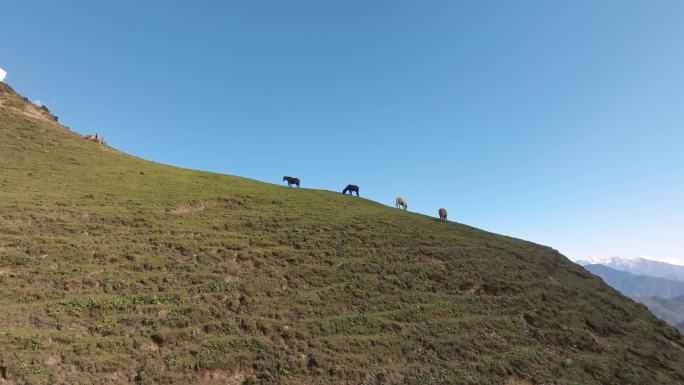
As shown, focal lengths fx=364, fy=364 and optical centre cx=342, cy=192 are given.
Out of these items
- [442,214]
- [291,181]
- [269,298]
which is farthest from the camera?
[291,181]

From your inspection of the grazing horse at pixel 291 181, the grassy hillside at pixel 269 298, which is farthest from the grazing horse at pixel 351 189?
the grassy hillside at pixel 269 298

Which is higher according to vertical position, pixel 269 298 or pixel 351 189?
pixel 351 189

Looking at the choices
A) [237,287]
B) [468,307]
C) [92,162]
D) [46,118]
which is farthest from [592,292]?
[46,118]

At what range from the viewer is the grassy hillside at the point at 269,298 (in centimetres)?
1694

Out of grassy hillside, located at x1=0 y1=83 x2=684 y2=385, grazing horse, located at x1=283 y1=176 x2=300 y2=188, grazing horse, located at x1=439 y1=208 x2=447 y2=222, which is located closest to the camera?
grassy hillside, located at x1=0 y1=83 x2=684 y2=385

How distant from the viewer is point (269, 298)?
22469 mm

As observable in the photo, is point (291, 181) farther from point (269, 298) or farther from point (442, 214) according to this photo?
point (269, 298)

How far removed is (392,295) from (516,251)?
2031cm

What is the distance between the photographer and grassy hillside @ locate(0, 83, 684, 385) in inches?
667

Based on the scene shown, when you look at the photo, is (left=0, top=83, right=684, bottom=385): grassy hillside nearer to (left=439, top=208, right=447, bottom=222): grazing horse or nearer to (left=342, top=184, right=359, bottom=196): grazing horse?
(left=439, top=208, right=447, bottom=222): grazing horse

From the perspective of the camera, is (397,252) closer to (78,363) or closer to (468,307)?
(468,307)

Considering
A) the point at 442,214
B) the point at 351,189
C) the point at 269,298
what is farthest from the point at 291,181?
the point at 269,298

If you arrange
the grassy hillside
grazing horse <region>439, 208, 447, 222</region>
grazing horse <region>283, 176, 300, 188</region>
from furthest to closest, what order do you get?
grazing horse <region>283, 176, 300, 188</region> < grazing horse <region>439, 208, 447, 222</region> < the grassy hillside

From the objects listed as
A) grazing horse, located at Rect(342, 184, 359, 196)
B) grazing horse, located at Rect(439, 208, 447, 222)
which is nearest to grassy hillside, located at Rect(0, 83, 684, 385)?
grazing horse, located at Rect(439, 208, 447, 222)
